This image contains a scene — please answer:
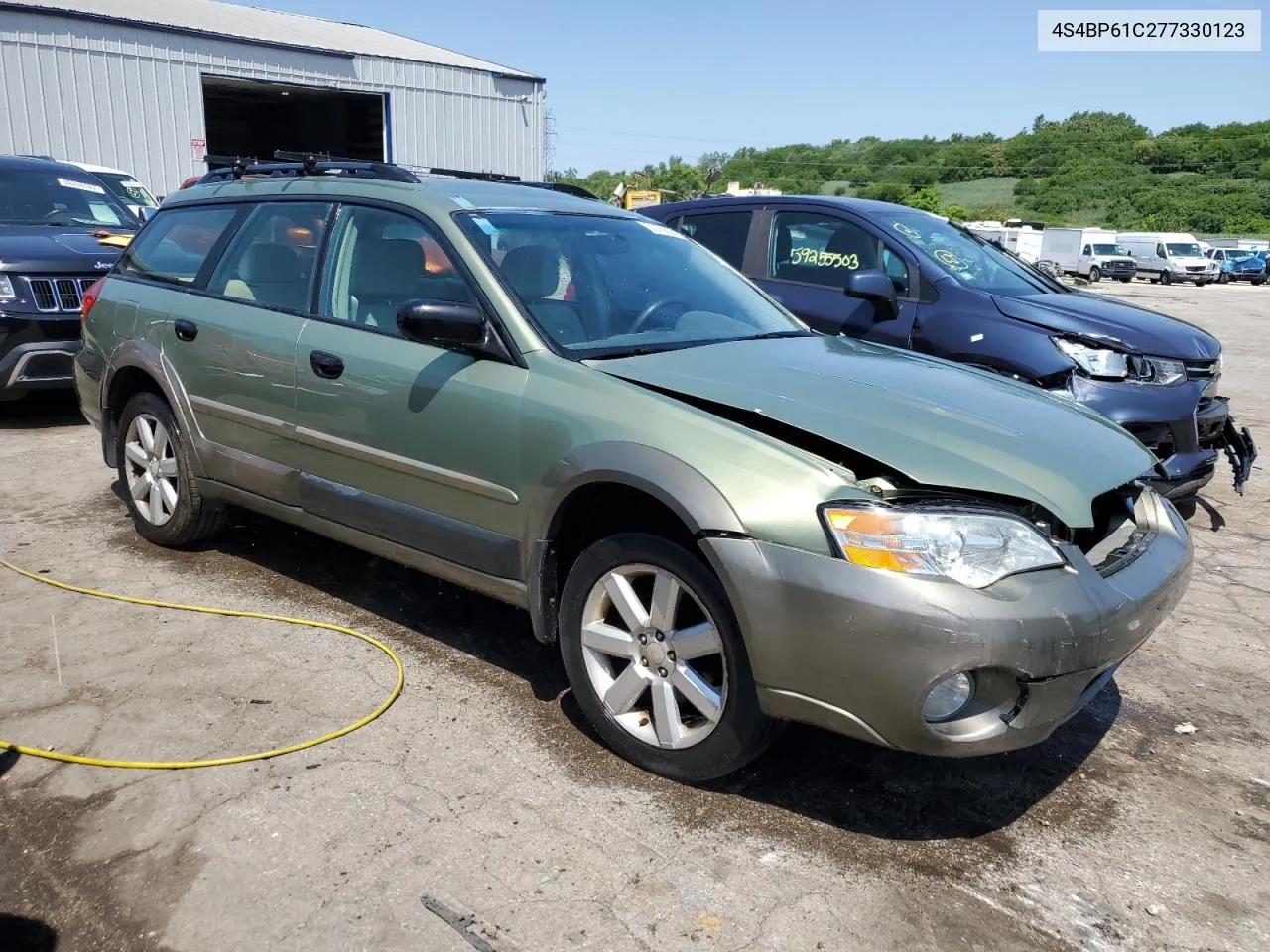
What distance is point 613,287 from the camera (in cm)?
374

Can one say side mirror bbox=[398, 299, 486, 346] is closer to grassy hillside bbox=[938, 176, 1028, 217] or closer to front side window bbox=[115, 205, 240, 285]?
front side window bbox=[115, 205, 240, 285]

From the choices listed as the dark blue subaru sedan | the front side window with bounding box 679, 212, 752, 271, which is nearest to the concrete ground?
the dark blue subaru sedan

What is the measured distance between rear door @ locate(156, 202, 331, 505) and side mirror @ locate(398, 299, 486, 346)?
90 cm

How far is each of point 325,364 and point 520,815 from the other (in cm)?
185

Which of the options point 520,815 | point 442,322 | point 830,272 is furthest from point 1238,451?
point 520,815

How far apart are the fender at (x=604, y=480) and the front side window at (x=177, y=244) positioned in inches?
94.3

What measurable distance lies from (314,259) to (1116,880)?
11.2 feet

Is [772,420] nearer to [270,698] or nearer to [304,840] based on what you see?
[304,840]

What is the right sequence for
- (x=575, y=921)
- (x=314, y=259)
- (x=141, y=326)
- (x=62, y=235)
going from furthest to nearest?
(x=62, y=235) < (x=141, y=326) < (x=314, y=259) < (x=575, y=921)

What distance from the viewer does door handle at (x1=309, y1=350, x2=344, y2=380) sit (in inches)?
147

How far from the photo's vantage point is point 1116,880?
2609 mm

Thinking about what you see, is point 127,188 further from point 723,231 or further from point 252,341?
point 252,341

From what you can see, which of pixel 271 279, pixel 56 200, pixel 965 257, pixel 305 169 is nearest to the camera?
pixel 271 279

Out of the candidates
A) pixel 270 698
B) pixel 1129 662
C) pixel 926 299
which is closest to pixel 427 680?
pixel 270 698
